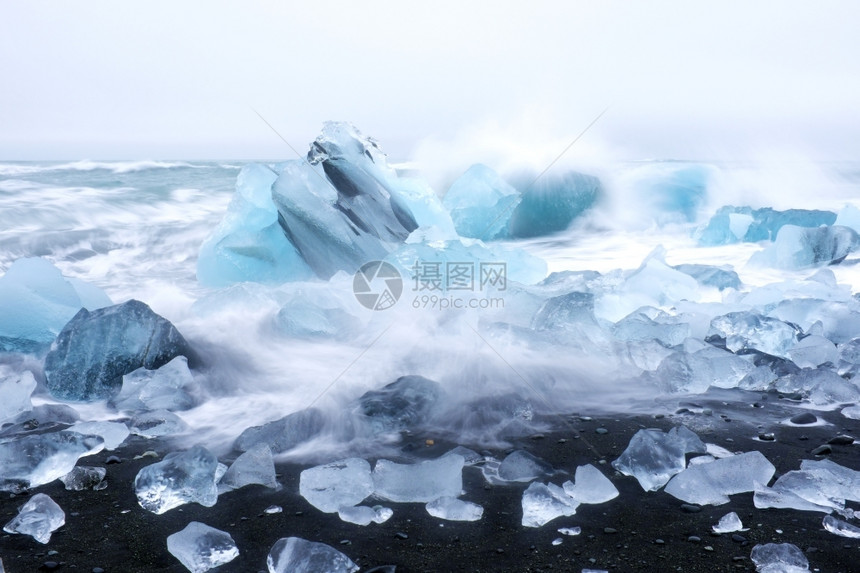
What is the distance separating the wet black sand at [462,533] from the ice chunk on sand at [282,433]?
179mm

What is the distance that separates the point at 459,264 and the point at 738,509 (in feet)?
10.5

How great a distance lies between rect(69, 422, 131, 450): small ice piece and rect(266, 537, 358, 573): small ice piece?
1.10 meters

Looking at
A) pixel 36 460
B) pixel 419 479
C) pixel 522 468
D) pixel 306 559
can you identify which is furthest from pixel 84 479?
pixel 522 468

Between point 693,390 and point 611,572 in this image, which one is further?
point 693,390

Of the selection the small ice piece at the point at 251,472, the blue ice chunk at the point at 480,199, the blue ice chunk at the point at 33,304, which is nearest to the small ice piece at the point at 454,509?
the small ice piece at the point at 251,472

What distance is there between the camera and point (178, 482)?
2010 millimetres

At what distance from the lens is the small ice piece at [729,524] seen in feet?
5.68

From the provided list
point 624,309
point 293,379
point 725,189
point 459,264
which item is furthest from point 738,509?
point 725,189

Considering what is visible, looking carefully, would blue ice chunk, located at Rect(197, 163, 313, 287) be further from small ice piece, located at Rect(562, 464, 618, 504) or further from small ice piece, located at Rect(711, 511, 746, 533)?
small ice piece, located at Rect(711, 511, 746, 533)

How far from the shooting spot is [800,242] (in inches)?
259

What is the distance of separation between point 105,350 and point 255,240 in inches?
97.1

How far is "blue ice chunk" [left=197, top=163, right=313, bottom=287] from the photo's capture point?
18.0 ft

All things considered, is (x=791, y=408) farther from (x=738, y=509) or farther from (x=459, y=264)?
(x=459, y=264)

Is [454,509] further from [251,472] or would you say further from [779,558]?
[779,558]
